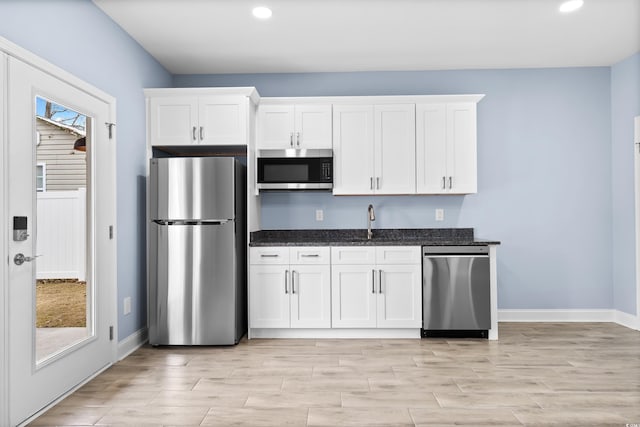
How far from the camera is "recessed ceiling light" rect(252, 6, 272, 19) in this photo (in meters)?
3.24

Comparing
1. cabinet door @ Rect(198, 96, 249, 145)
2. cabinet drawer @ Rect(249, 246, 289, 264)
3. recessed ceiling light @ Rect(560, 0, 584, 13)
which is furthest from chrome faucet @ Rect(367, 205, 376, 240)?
recessed ceiling light @ Rect(560, 0, 584, 13)

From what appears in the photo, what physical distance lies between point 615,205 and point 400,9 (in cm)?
305

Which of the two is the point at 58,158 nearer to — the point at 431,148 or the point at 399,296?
the point at 399,296

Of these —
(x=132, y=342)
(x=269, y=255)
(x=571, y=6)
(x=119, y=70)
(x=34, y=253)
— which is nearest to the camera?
(x=34, y=253)

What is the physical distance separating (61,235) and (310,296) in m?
2.07

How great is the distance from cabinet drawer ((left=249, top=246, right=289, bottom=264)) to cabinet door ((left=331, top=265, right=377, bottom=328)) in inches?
17.8

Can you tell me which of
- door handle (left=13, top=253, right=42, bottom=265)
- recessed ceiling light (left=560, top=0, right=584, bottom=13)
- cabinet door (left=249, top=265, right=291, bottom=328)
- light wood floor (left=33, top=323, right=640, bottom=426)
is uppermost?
recessed ceiling light (left=560, top=0, right=584, bottom=13)

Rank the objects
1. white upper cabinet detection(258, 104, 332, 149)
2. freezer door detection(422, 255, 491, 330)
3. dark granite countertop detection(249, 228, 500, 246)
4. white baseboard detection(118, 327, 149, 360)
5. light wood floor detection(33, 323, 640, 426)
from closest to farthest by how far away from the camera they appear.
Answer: light wood floor detection(33, 323, 640, 426), white baseboard detection(118, 327, 149, 360), freezer door detection(422, 255, 491, 330), white upper cabinet detection(258, 104, 332, 149), dark granite countertop detection(249, 228, 500, 246)

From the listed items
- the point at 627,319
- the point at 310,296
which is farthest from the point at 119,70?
the point at 627,319

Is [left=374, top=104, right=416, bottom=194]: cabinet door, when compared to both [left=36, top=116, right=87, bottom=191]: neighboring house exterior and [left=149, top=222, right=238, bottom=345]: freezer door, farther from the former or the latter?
[left=36, top=116, right=87, bottom=191]: neighboring house exterior

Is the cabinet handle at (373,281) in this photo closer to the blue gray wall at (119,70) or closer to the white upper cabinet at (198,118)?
the white upper cabinet at (198,118)

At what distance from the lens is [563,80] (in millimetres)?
4574

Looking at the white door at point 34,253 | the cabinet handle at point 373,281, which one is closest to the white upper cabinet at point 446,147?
the cabinet handle at point 373,281

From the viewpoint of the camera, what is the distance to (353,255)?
13.1 ft
